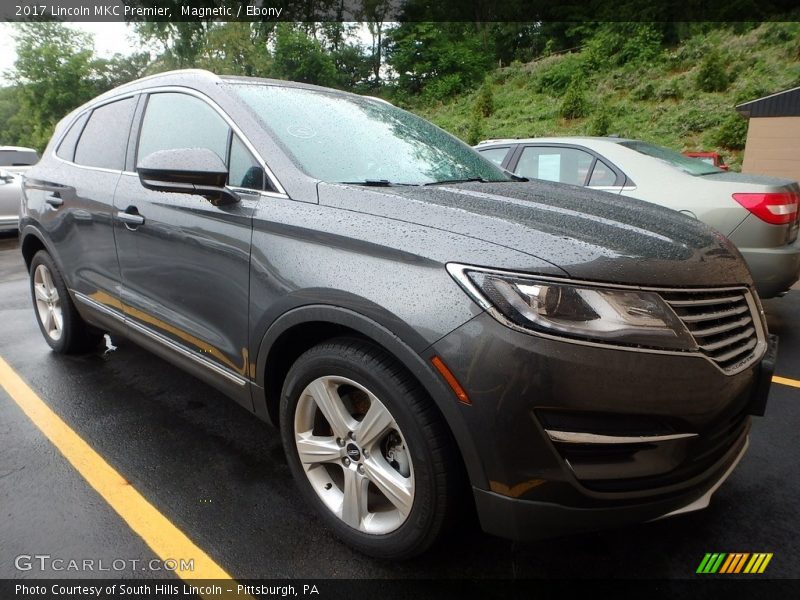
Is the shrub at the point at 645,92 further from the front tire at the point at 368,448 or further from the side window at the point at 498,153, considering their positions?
the front tire at the point at 368,448

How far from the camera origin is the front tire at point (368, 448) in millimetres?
1561

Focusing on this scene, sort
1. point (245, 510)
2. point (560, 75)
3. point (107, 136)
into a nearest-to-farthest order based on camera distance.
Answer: point (245, 510)
point (107, 136)
point (560, 75)

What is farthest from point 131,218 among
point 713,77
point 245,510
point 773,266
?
point 713,77

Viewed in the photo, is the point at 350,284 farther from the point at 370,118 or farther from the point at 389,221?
the point at 370,118

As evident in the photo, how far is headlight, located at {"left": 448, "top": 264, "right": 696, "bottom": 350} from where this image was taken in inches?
54.5

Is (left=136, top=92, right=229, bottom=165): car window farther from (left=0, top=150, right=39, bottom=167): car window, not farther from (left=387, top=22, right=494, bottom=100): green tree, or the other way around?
(left=387, top=22, right=494, bottom=100): green tree

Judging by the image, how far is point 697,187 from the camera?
4098mm

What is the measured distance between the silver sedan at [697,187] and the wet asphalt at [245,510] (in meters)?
1.06

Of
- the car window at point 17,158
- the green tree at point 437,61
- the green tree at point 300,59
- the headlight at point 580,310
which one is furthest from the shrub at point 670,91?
the green tree at point 300,59

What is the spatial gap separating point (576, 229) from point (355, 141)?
1.15 metres

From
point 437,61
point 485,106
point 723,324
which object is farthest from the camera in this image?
point 437,61

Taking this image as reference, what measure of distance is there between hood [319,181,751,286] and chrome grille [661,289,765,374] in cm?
5

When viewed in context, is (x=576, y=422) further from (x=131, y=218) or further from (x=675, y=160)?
(x=675, y=160)

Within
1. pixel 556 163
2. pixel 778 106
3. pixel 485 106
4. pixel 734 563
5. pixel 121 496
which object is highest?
pixel 485 106
